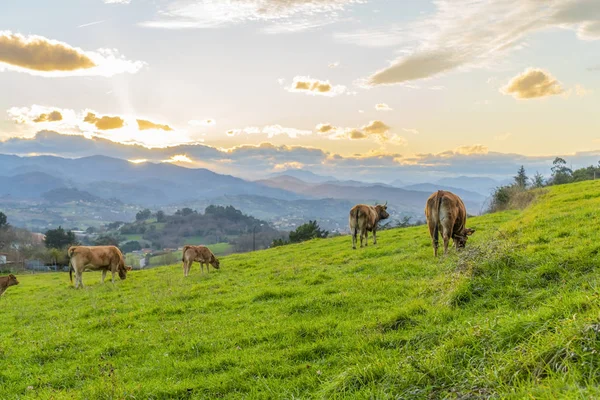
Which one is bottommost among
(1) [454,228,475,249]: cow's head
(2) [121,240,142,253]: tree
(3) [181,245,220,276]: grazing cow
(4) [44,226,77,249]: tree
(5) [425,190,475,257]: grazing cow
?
(2) [121,240,142,253]: tree

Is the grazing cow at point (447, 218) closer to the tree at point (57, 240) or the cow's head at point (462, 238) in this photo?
the cow's head at point (462, 238)

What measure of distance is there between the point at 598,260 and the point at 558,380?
496 centimetres

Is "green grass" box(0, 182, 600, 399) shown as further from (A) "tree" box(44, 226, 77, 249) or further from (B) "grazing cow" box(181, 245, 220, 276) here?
(A) "tree" box(44, 226, 77, 249)

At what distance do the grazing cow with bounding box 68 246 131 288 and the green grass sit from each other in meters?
8.47

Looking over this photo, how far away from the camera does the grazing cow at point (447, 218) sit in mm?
12336

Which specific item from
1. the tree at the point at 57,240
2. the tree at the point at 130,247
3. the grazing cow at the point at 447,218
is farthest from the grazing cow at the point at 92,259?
the tree at the point at 130,247

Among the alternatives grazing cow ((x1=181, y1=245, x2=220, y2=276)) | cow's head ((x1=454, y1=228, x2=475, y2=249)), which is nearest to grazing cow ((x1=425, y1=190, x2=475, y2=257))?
cow's head ((x1=454, y1=228, x2=475, y2=249))

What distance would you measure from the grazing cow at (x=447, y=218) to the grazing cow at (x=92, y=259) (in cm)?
1738

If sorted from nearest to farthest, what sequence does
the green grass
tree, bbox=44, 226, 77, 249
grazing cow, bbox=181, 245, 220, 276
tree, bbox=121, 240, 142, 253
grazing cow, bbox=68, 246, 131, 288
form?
the green grass < grazing cow, bbox=68, 246, 131, 288 < grazing cow, bbox=181, 245, 220, 276 < tree, bbox=44, 226, 77, 249 < tree, bbox=121, 240, 142, 253

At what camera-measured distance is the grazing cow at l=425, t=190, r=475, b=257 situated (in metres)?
12.3

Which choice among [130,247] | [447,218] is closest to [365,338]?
[447,218]

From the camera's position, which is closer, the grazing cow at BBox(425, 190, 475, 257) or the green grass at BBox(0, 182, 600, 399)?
the green grass at BBox(0, 182, 600, 399)

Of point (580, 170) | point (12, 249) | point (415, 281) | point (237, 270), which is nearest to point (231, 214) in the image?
point (12, 249)

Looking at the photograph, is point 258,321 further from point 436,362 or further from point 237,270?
point 237,270
